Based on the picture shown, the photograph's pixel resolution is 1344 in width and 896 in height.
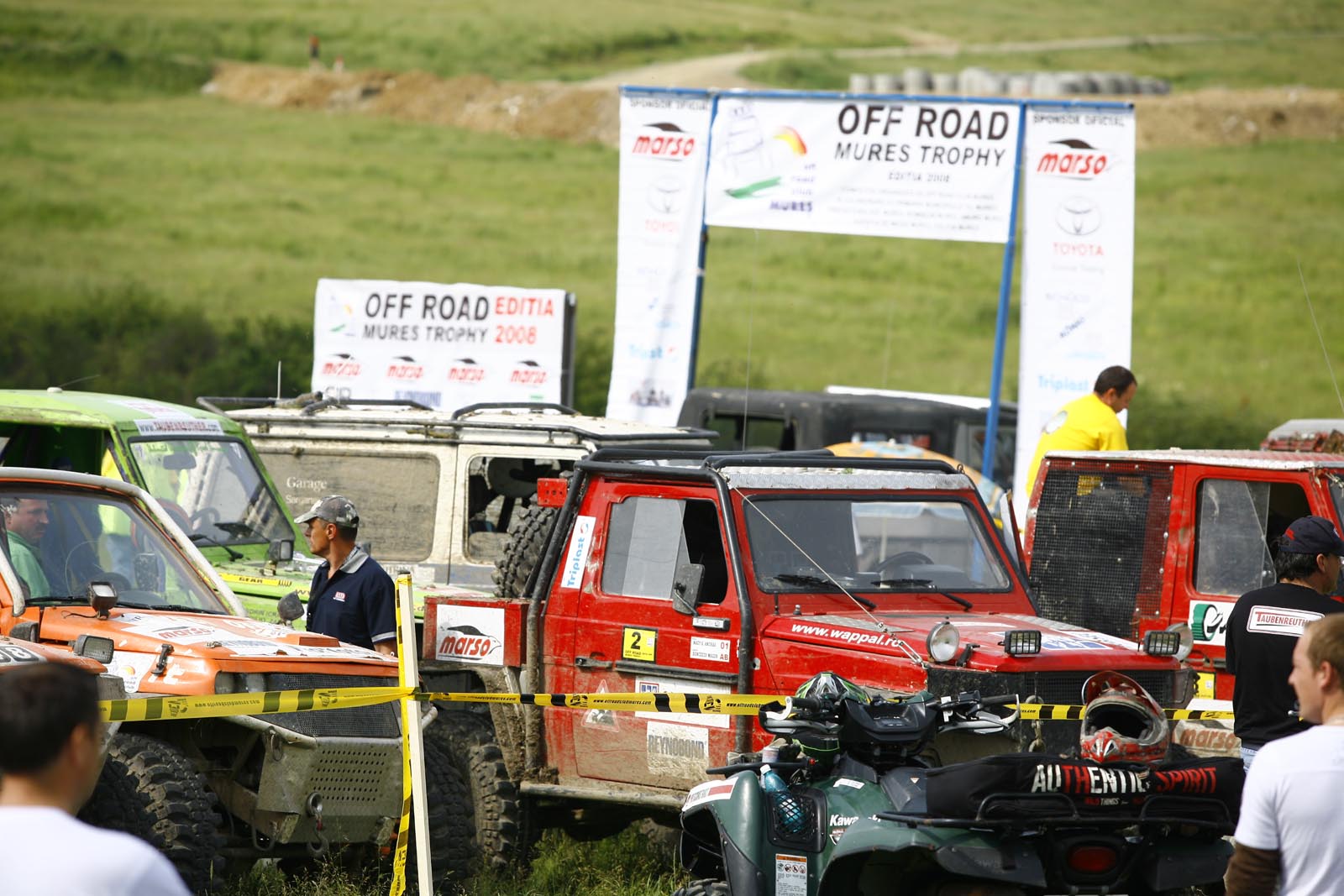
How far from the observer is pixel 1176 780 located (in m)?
5.51

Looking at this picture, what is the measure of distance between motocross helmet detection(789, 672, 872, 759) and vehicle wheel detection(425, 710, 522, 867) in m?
2.79

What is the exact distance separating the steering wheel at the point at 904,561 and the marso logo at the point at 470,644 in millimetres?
1812

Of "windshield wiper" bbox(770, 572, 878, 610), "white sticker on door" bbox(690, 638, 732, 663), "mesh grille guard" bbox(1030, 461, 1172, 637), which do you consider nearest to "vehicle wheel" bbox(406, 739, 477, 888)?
"white sticker on door" bbox(690, 638, 732, 663)

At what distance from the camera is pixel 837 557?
319 inches

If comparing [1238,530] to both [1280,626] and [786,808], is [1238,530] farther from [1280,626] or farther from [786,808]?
[786,808]

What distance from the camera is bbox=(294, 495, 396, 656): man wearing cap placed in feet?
26.9

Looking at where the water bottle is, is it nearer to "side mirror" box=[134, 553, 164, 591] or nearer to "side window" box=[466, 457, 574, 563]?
"side mirror" box=[134, 553, 164, 591]

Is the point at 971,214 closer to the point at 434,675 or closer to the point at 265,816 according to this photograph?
the point at 434,675

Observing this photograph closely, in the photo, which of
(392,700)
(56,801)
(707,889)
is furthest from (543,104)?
(56,801)

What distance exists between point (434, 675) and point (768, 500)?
2.03 metres

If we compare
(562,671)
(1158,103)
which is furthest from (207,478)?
(1158,103)

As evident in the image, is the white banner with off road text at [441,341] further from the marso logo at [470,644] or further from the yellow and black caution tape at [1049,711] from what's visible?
the yellow and black caution tape at [1049,711]

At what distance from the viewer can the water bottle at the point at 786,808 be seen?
5.71m

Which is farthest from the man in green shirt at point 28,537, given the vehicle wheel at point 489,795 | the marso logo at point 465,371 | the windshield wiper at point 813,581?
the marso logo at point 465,371
